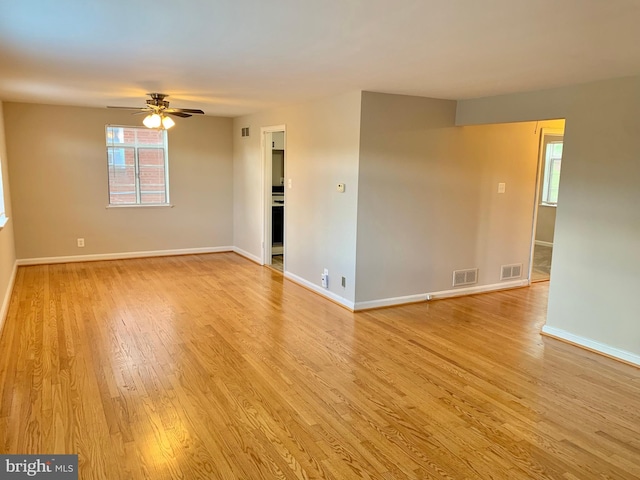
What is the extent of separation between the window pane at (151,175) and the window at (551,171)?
7.07 meters

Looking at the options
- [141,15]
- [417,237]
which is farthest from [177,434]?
[417,237]

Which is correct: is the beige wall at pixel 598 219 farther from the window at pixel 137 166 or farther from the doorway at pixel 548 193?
the window at pixel 137 166

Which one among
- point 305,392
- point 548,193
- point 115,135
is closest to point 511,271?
point 305,392

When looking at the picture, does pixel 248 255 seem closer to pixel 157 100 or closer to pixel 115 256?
pixel 115 256

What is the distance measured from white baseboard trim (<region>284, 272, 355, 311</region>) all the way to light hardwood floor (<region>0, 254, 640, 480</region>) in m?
0.11

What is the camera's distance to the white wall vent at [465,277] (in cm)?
546

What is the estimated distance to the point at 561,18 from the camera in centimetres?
225

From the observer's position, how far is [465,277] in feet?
18.1

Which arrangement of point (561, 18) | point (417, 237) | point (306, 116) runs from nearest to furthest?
point (561, 18) → point (417, 237) → point (306, 116)

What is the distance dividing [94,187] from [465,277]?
214 inches

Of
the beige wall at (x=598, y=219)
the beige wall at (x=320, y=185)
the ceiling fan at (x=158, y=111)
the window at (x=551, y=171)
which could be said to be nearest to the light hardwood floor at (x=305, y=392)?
the beige wall at (x=598, y=219)

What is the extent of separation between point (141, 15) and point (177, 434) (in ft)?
7.38

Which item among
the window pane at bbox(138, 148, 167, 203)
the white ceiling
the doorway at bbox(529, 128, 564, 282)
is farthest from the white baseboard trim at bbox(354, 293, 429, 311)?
the doorway at bbox(529, 128, 564, 282)

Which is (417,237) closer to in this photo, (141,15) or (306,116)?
(306,116)
